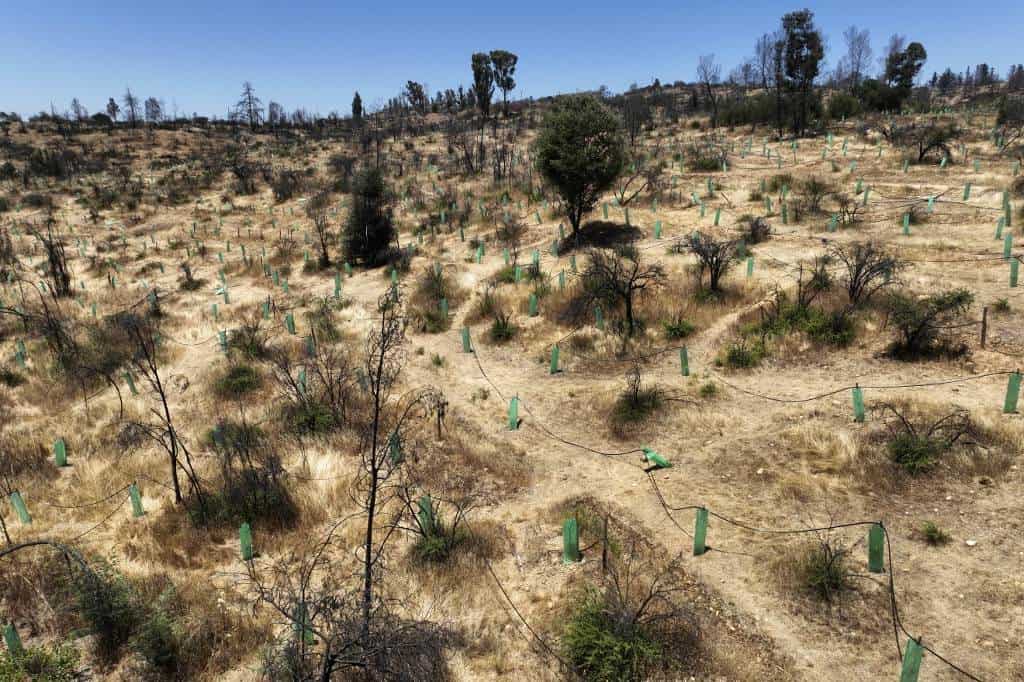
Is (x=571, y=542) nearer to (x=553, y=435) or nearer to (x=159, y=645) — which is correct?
(x=553, y=435)

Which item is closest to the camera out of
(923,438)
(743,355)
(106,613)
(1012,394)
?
(106,613)

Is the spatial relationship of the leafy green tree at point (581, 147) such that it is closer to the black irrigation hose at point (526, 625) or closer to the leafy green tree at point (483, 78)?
the black irrigation hose at point (526, 625)

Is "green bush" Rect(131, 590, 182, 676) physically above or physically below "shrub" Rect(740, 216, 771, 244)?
below

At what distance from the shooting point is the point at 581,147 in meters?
17.4

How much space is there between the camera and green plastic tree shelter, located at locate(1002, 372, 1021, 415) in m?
7.92

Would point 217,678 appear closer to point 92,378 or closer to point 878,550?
point 878,550

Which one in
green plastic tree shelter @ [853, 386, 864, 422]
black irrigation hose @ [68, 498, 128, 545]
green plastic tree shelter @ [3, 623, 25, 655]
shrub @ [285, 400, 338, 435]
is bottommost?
black irrigation hose @ [68, 498, 128, 545]

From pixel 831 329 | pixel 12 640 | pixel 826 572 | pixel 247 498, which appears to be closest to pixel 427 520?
pixel 247 498

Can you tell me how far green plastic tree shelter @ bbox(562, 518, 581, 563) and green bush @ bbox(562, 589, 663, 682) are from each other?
1038mm

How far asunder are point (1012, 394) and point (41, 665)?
11.8 metres

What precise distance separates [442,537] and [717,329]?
8.21 m

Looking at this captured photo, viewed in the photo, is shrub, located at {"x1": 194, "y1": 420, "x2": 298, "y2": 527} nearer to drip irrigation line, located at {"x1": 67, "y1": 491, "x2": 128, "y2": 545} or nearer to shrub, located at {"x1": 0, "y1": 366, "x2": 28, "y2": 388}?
drip irrigation line, located at {"x1": 67, "y1": 491, "x2": 128, "y2": 545}

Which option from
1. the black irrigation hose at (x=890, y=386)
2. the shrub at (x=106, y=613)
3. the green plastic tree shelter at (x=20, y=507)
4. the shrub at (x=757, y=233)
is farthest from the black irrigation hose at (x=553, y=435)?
the shrub at (x=757, y=233)

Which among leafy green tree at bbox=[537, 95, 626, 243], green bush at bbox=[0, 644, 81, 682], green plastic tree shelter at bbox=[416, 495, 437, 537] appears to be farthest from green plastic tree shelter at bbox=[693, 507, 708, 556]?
leafy green tree at bbox=[537, 95, 626, 243]
